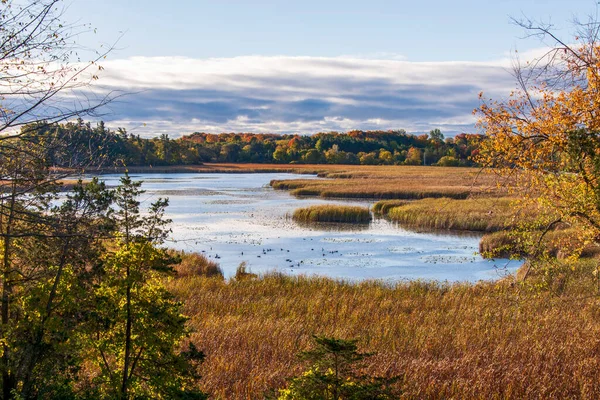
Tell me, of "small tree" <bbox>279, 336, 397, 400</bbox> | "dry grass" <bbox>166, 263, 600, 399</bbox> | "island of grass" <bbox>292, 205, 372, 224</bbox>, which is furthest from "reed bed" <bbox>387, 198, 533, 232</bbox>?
"small tree" <bbox>279, 336, 397, 400</bbox>

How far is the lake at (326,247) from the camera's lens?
26234 mm

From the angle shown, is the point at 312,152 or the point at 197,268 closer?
the point at 197,268

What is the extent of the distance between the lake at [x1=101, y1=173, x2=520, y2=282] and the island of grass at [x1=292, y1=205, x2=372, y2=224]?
1.09 metres

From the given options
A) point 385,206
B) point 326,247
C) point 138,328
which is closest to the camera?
point 138,328

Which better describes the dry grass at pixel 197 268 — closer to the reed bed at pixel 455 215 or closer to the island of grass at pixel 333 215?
the reed bed at pixel 455 215

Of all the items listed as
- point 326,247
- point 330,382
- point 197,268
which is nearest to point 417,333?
point 330,382

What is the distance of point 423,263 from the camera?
91.9 feet

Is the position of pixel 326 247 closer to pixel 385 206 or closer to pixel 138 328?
pixel 385 206

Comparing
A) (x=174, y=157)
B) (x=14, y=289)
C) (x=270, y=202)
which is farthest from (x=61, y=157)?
(x=174, y=157)

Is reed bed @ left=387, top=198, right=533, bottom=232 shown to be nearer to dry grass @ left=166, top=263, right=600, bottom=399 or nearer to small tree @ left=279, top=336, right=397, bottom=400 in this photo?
dry grass @ left=166, top=263, right=600, bottom=399

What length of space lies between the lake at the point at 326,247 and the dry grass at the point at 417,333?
111 inches

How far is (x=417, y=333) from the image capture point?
43.2 ft

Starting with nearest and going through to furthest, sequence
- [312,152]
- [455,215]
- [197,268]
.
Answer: [197,268]
[455,215]
[312,152]

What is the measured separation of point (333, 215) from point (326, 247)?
12663mm
